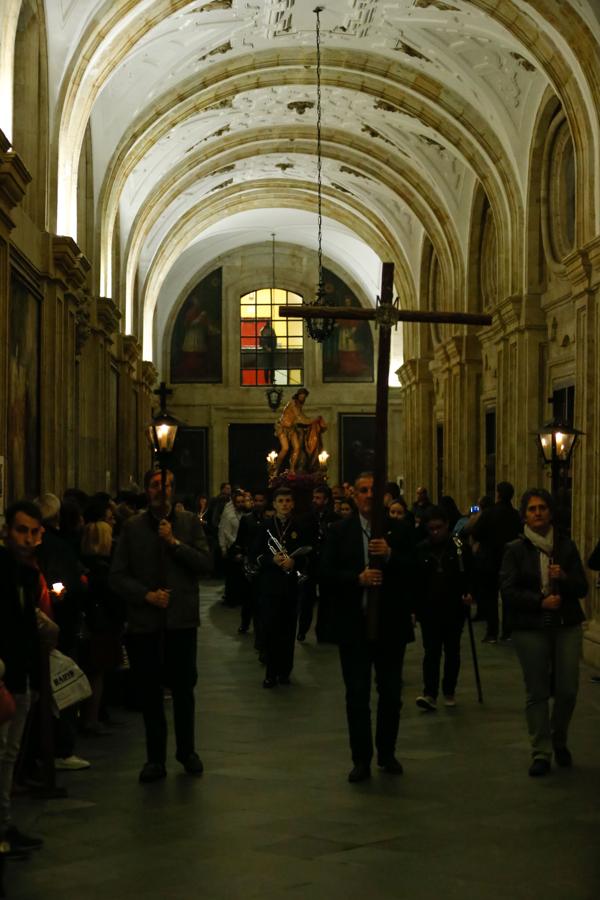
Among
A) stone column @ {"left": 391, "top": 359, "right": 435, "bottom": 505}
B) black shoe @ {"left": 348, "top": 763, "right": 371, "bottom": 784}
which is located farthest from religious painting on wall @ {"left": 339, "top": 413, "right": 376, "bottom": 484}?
black shoe @ {"left": 348, "top": 763, "right": 371, "bottom": 784}

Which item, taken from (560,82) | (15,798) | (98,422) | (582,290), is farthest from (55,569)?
(98,422)

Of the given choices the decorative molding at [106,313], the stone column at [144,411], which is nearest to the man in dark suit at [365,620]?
the decorative molding at [106,313]

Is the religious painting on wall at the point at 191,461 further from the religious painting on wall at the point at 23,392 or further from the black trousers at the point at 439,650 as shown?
the black trousers at the point at 439,650

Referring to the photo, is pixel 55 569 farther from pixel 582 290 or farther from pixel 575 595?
pixel 582 290

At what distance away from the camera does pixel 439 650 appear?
10.0m

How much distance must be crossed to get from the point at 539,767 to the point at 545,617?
85 cm

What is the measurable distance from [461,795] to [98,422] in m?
14.0

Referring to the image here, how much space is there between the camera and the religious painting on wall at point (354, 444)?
124 feet

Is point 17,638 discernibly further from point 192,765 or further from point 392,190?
point 392,190

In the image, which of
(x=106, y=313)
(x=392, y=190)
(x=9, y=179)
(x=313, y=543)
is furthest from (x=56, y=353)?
(x=392, y=190)

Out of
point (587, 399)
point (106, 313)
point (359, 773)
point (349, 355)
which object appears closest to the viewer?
point (359, 773)

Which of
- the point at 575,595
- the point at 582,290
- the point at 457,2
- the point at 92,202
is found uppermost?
the point at 457,2

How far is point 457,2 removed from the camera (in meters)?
18.0

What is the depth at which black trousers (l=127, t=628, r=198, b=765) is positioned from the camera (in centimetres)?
732
